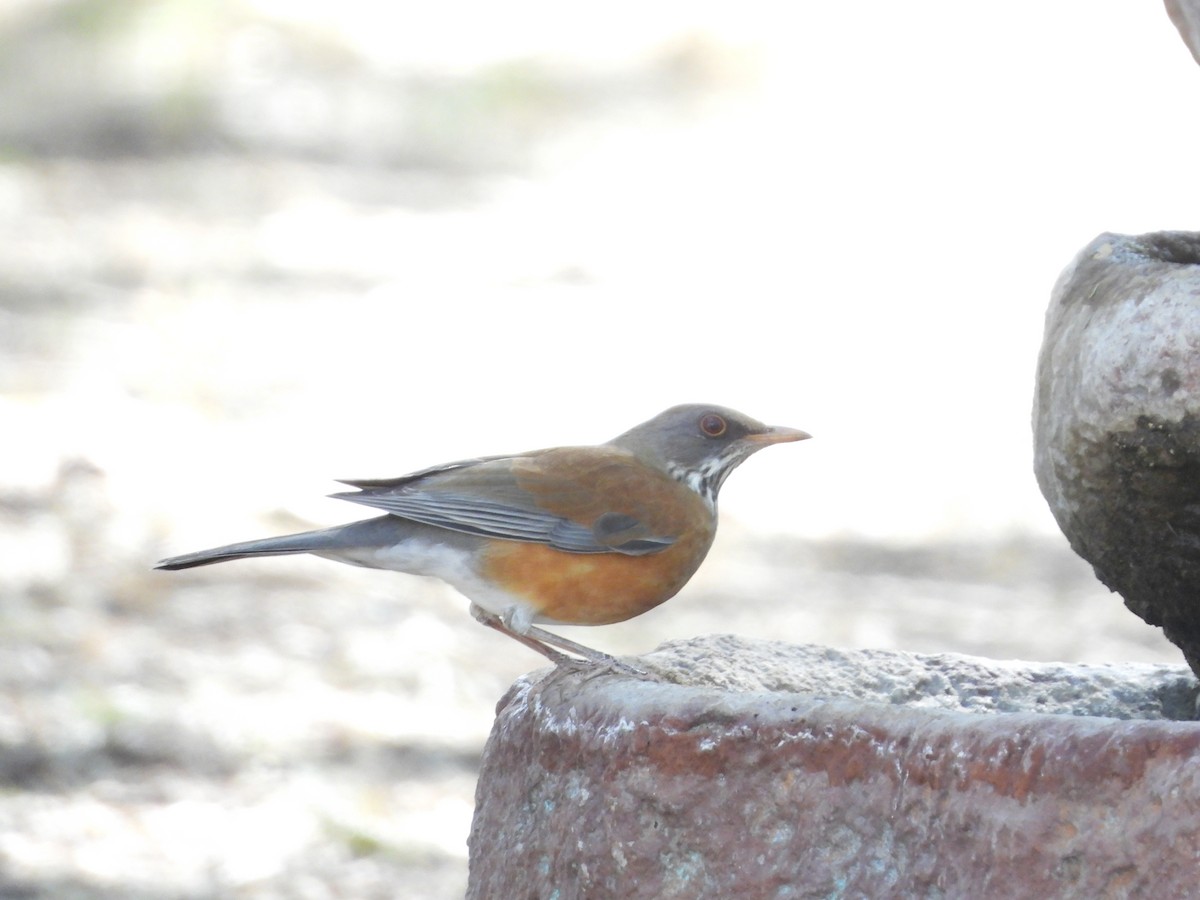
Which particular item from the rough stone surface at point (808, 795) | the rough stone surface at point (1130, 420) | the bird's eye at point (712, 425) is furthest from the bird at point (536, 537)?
the rough stone surface at point (1130, 420)

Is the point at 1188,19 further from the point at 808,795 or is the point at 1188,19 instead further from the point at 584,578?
the point at 584,578

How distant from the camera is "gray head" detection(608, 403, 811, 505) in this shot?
5.54m

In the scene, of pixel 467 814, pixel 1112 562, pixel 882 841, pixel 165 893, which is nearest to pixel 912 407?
pixel 467 814

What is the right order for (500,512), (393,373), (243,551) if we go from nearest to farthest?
(243,551) < (500,512) < (393,373)

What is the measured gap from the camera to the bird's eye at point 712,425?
555 cm

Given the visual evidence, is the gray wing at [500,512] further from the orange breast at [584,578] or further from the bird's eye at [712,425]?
the bird's eye at [712,425]

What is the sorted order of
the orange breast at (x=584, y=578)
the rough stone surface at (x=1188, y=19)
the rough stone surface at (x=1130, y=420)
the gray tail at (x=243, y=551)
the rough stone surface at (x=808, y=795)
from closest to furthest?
1. the rough stone surface at (x=808, y=795)
2. the rough stone surface at (x=1130, y=420)
3. the rough stone surface at (x=1188, y=19)
4. the gray tail at (x=243, y=551)
5. the orange breast at (x=584, y=578)

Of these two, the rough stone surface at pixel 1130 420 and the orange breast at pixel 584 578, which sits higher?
the rough stone surface at pixel 1130 420

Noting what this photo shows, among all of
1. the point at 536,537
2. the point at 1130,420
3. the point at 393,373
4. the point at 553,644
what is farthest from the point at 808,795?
the point at 393,373

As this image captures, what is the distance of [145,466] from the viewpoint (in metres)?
11.2

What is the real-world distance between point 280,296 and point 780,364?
4.36 m

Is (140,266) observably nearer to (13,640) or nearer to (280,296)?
(280,296)

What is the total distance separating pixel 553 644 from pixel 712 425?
97 cm

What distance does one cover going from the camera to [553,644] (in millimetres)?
4961
